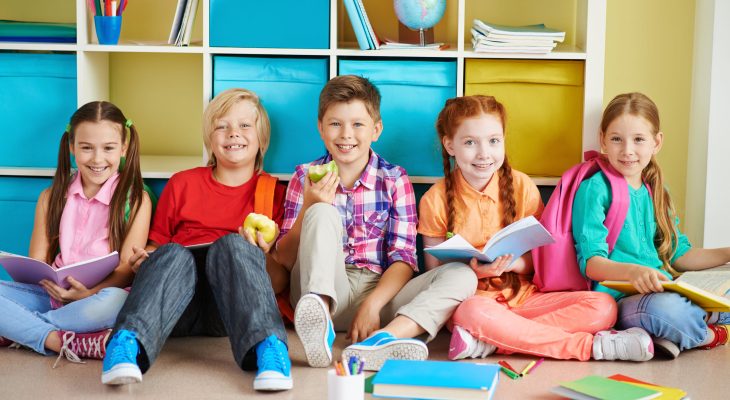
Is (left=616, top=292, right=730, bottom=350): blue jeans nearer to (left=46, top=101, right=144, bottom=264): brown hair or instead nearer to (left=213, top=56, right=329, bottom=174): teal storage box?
(left=213, top=56, right=329, bottom=174): teal storage box

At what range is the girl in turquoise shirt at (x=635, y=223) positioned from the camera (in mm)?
2424

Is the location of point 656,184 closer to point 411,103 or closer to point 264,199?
point 411,103

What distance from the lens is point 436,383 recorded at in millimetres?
1885

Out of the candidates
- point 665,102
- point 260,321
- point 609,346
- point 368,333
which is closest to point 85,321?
point 260,321

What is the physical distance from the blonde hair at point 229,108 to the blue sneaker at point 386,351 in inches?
32.0

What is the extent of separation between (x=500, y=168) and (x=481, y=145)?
0.49ft

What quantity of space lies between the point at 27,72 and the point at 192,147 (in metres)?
0.64

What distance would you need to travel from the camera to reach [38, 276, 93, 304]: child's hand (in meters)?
2.44

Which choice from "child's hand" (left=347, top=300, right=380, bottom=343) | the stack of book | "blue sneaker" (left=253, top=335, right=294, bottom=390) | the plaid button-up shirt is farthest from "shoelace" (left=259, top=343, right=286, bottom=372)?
the stack of book

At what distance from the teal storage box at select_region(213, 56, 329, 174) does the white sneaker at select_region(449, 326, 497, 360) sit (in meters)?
0.82

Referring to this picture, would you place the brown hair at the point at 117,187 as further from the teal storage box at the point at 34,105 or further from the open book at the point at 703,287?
the open book at the point at 703,287

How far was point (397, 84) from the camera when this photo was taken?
111 inches

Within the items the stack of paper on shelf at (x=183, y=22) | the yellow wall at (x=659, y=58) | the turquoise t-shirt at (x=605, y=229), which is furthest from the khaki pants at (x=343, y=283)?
the yellow wall at (x=659, y=58)

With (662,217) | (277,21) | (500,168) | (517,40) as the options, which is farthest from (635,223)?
(277,21)
